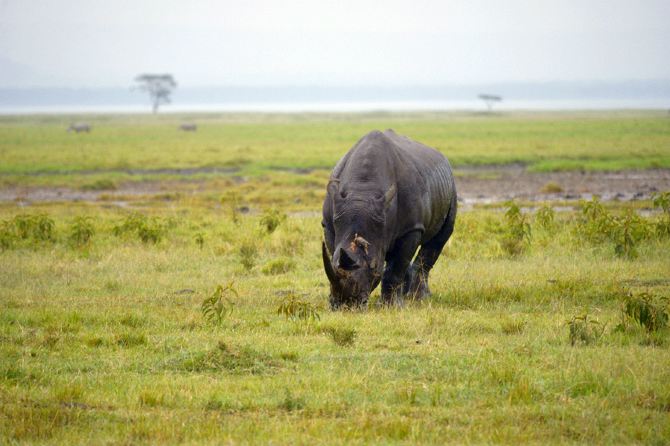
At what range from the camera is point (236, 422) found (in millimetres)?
6715

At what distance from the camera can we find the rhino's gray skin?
34.2 ft

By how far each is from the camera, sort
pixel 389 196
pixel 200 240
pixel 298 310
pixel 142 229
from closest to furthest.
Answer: pixel 298 310 < pixel 389 196 < pixel 200 240 < pixel 142 229

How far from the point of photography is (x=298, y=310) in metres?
10.4

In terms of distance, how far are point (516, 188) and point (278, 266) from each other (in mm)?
16724

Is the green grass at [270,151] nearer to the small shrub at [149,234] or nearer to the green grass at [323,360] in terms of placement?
the small shrub at [149,234]

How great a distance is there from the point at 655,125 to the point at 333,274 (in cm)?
6115

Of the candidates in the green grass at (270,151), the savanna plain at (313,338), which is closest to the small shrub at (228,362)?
the savanna plain at (313,338)

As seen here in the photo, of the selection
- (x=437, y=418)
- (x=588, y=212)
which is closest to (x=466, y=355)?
(x=437, y=418)

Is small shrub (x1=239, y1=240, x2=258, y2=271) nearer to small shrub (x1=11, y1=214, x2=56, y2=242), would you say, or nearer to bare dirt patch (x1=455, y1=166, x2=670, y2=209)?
Answer: small shrub (x1=11, y1=214, x2=56, y2=242)

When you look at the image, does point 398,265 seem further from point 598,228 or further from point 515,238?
point 598,228

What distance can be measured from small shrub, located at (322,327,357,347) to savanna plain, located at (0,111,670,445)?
0.03m

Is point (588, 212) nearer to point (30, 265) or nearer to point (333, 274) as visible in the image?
point (333, 274)

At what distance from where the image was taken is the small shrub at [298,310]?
33.3 feet

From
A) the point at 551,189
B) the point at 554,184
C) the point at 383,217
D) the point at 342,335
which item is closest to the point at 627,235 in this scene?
the point at 383,217
